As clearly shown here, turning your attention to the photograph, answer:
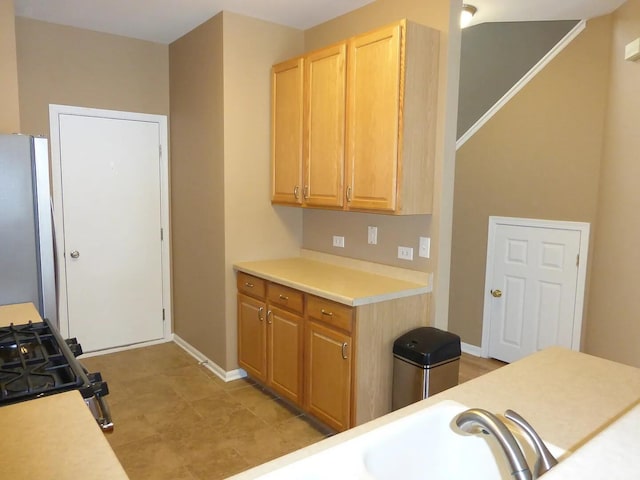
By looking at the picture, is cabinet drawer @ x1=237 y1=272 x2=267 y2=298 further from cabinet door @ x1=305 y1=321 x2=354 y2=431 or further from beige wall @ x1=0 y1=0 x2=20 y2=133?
beige wall @ x1=0 y1=0 x2=20 y2=133

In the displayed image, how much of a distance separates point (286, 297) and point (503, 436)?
92.2 inches

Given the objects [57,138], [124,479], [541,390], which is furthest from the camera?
[57,138]

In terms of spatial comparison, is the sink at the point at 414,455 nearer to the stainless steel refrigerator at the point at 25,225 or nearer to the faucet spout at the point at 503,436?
the faucet spout at the point at 503,436

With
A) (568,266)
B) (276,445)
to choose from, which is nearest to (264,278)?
(276,445)

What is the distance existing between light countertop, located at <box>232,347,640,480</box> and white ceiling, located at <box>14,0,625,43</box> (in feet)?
8.47

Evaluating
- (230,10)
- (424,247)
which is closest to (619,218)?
(424,247)

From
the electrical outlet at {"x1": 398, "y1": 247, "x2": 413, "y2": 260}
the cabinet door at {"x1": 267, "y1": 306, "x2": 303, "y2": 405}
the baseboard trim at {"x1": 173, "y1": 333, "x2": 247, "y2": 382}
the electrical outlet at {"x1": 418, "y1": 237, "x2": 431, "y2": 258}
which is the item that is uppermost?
the electrical outlet at {"x1": 418, "y1": 237, "x2": 431, "y2": 258}

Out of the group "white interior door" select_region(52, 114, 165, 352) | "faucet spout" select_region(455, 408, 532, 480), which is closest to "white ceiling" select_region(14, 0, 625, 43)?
"white interior door" select_region(52, 114, 165, 352)

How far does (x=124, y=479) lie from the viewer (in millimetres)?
947

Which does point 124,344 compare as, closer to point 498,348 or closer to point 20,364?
point 20,364

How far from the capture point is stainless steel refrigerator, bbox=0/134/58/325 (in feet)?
7.18

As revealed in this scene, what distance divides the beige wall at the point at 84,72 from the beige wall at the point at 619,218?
3.64m

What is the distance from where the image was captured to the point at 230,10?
134 inches

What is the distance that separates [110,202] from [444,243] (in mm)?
2902
